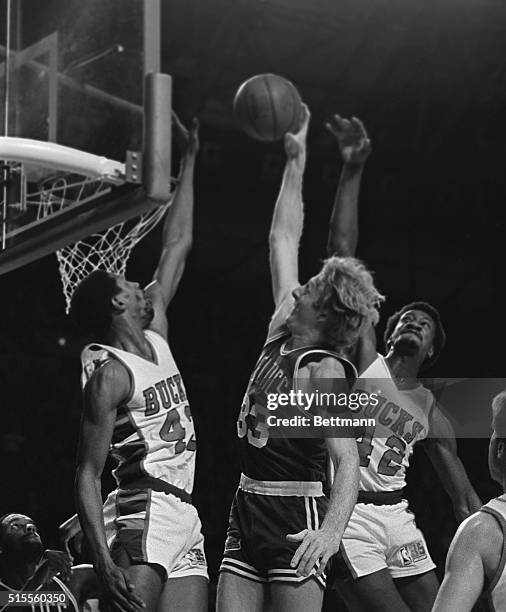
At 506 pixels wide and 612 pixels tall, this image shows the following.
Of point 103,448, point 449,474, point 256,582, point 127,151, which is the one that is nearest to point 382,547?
point 449,474

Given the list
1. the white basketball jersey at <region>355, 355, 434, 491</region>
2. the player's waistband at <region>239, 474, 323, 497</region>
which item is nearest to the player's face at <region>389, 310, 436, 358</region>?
the white basketball jersey at <region>355, 355, 434, 491</region>

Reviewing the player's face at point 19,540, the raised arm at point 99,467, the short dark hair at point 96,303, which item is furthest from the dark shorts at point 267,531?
the player's face at point 19,540

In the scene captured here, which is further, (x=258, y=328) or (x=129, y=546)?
(x=258, y=328)

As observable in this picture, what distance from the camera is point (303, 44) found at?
9516 millimetres

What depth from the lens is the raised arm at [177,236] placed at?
194 inches

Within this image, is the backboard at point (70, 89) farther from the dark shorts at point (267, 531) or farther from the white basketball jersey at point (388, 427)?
the white basketball jersey at point (388, 427)

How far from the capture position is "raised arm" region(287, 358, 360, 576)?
3.66 metres

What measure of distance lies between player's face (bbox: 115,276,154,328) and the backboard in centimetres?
41

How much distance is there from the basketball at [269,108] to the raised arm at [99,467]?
1.75 m

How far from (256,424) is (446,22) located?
6006 mm

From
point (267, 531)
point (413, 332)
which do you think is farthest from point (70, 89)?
point (413, 332)

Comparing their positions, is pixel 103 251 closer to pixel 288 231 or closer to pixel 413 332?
pixel 288 231

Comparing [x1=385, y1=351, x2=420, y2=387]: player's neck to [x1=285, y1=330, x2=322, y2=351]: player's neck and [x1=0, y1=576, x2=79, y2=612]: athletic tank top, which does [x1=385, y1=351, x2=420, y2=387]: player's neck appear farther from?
[x1=0, y1=576, x2=79, y2=612]: athletic tank top

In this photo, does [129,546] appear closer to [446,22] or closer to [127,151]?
[127,151]
